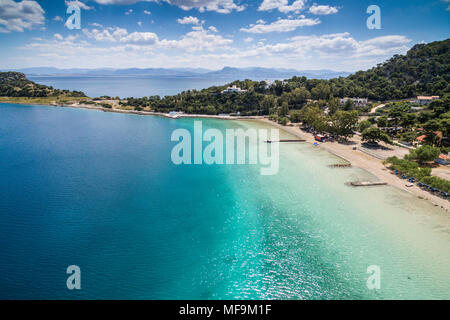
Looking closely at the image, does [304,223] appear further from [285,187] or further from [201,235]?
[201,235]

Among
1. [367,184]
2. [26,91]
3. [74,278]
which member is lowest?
[74,278]

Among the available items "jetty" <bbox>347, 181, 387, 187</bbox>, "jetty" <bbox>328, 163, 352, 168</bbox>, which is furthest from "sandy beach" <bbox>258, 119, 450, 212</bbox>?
"jetty" <bbox>347, 181, 387, 187</bbox>

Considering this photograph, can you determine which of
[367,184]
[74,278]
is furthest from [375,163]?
[74,278]

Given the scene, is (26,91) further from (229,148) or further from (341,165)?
(341,165)

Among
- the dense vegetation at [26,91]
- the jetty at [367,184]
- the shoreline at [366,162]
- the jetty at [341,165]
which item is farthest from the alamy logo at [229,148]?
the dense vegetation at [26,91]

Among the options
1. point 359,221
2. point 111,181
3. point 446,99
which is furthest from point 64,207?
point 446,99

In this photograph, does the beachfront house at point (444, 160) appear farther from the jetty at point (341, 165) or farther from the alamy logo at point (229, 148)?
the alamy logo at point (229, 148)

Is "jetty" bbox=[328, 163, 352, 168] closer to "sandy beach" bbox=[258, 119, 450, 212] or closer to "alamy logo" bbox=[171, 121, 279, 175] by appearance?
"sandy beach" bbox=[258, 119, 450, 212]

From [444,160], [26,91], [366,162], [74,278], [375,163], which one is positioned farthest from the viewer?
[26,91]
